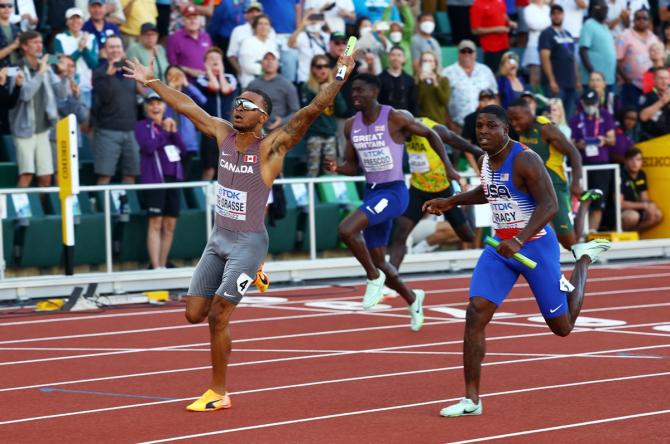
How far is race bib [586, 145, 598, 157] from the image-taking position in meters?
20.8

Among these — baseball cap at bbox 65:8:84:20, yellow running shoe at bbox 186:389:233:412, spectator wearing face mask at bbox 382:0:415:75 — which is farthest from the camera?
spectator wearing face mask at bbox 382:0:415:75

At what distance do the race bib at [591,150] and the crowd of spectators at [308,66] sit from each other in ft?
0.07

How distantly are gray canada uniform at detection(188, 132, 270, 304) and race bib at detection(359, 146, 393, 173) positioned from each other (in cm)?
449

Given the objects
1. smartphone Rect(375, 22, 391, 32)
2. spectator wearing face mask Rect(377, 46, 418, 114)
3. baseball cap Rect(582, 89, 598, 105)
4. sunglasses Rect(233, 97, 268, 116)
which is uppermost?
smartphone Rect(375, 22, 391, 32)

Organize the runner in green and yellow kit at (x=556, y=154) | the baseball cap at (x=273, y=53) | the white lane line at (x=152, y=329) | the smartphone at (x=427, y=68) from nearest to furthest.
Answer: the white lane line at (x=152, y=329)
the runner in green and yellow kit at (x=556, y=154)
the baseball cap at (x=273, y=53)
the smartphone at (x=427, y=68)

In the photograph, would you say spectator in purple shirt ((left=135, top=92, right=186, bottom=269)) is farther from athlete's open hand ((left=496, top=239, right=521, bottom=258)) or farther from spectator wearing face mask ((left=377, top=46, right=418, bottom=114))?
athlete's open hand ((left=496, top=239, right=521, bottom=258))

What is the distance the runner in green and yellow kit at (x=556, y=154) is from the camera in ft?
50.0

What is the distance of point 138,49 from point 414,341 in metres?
7.02

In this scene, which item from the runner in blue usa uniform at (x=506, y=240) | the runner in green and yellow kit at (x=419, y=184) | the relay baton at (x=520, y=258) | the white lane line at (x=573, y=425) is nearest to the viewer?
the white lane line at (x=573, y=425)

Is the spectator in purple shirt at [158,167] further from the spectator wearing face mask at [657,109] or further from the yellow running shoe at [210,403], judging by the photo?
the spectator wearing face mask at [657,109]

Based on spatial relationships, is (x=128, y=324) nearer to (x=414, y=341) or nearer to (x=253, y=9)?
(x=414, y=341)

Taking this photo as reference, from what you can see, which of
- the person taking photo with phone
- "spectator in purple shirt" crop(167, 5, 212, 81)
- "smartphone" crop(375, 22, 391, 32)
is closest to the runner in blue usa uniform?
the person taking photo with phone

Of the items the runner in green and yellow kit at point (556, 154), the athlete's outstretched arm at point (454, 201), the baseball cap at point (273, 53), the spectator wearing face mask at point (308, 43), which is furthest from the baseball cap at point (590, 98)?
the athlete's outstretched arm at point (454, 201)

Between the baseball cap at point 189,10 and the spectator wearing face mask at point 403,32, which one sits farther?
the spectator wearing face mask at point 403,32
